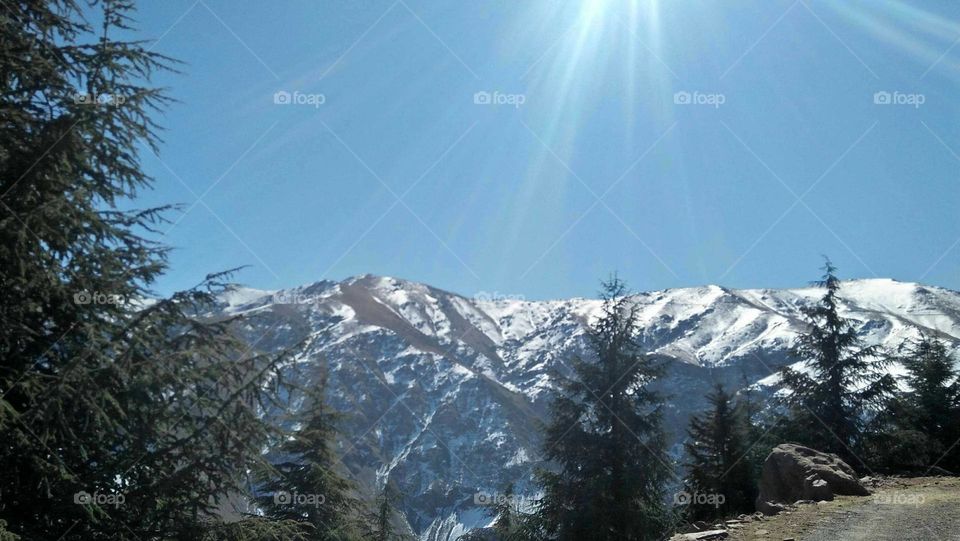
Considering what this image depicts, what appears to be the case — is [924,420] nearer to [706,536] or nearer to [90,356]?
[706,536]

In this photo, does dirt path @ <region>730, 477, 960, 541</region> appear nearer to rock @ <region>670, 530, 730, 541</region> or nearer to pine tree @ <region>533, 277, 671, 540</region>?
rock @ <region>670, 530, 730, 541</region>

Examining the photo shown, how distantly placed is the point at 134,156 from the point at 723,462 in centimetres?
2247

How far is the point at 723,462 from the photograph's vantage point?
22797 millimetres

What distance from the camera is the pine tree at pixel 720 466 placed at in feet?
63.3

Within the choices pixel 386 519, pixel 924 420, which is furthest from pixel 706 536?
pixel 924 420

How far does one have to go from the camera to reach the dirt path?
9.46 m

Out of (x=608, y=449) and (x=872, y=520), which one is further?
(x=608, y=449)

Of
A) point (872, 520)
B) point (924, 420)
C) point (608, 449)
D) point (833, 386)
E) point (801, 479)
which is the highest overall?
point (833, 386)

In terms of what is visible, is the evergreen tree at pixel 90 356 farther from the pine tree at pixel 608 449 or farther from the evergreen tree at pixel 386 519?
the evergreen tree at pixel 386 519

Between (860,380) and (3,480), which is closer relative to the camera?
(3,480)

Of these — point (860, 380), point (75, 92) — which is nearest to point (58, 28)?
point (75, 92)

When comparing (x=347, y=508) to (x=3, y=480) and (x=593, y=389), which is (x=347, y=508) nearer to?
(x=593, y=389)

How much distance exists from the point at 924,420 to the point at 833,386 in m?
5.73

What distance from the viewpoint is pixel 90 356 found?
653 centimetres
